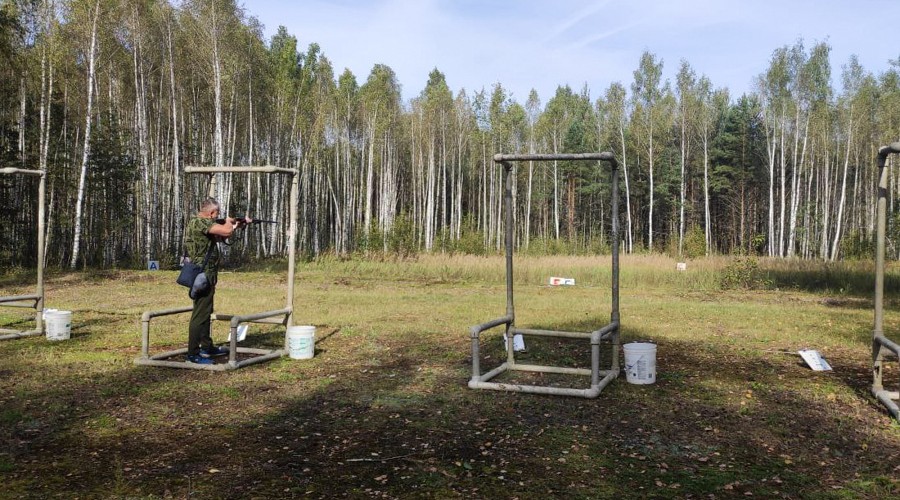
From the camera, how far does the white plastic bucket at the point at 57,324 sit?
859cm

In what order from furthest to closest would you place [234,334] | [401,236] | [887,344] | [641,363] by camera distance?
[401,236] → [234,334] → [641,363] → [887,344]

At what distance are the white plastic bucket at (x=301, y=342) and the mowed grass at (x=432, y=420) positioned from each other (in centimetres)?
17

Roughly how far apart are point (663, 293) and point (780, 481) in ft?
42.6

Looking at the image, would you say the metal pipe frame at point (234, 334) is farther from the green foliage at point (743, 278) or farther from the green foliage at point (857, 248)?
the green foliage at point (857, 248)

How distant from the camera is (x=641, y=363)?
634 cm

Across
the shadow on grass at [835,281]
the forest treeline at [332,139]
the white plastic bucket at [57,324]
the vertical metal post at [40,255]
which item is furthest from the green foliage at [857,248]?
the vertical metal post at [40,255]

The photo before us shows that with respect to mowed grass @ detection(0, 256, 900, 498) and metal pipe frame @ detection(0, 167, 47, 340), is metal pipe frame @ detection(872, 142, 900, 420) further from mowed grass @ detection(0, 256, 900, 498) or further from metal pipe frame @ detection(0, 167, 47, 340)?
metal pipe frame @ detection(0, 167, 47, 340)

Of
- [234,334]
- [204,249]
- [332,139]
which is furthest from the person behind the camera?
[332,139]

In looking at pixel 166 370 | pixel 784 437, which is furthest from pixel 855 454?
pixel 166 370

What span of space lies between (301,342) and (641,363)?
3855 millimetres

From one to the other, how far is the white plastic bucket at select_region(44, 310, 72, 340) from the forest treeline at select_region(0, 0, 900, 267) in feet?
44.9

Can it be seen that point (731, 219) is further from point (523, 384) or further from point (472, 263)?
point (523, 384)

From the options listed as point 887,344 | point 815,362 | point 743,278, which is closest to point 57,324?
point 815,362

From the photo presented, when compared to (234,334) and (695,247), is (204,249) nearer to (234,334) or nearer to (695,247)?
(234,334)
